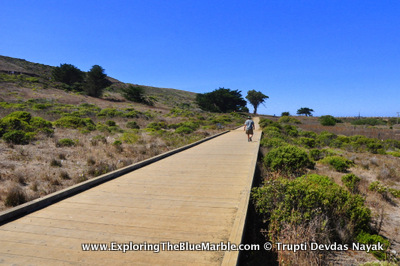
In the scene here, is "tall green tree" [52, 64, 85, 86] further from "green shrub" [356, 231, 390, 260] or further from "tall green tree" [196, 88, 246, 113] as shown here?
"green shrub" [356, 231, 390, 260]

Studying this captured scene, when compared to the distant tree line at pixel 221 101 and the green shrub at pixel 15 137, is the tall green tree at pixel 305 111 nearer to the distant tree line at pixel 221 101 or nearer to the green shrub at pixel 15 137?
the distant tree line at pixel 221 101

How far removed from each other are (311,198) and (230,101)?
59.9m

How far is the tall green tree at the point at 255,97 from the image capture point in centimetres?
7775

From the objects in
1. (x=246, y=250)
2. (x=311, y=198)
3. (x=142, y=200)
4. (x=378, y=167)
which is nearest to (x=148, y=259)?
(x=246, y=250)

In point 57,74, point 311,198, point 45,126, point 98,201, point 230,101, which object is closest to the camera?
point 311,198

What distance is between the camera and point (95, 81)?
164ft

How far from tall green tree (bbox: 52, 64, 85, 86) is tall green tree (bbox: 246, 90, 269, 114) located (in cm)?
5244

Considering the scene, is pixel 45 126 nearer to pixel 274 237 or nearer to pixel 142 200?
pixel 142 200

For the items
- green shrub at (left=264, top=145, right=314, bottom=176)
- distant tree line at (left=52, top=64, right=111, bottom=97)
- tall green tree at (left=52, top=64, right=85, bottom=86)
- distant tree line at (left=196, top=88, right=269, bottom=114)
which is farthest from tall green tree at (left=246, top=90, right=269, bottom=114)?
green shrub at (left=264, top=145, right=314, bottom=176)

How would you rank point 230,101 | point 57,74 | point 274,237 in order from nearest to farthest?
point 274,237 < point 57,74 < point 230,101

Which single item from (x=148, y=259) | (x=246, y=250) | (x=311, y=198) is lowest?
(x=246, y=250)

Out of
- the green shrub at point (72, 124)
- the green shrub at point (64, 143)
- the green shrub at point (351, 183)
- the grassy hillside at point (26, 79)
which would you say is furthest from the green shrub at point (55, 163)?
the grassy hillside at point (26, 79)

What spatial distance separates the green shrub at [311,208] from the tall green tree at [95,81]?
51801 mm

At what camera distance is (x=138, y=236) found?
305 cm
